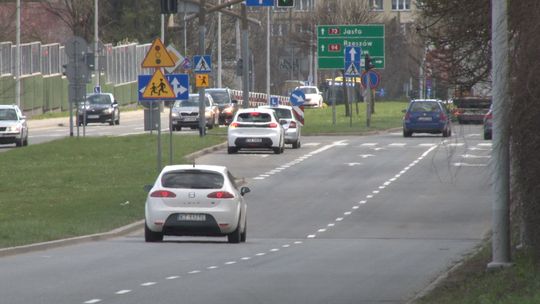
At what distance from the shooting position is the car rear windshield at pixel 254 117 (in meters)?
49.7

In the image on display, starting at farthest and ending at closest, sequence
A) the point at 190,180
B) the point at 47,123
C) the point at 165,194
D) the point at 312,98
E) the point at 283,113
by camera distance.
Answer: the point at 312,98 → the point at 47,123 → the point at 283,113 → the point at 190,180 → the point at 165,194

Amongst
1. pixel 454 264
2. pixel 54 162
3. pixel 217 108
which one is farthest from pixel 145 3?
pixel 454 264

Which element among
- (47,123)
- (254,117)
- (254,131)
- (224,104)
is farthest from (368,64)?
(254,131)

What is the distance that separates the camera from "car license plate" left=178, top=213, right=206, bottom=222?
25.7m

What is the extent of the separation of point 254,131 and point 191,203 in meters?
23.7

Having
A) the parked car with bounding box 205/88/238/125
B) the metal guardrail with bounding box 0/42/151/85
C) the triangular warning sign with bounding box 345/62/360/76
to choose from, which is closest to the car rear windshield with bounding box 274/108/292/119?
the triangular warning sign with bounding box 345/62/360/76

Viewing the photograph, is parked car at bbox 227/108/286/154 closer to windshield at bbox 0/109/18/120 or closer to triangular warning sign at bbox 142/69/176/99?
windshield at bbox 0/109/18/120

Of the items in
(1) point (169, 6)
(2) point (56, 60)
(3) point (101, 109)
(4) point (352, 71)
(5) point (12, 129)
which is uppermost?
(1) point (169, 6)

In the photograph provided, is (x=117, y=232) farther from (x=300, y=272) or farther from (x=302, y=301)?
(x=302, y=301)

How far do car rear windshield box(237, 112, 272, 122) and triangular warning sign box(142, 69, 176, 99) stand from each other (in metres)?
17.9

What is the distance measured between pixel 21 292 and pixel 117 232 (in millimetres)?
11547

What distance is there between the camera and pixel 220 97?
73188 millimetres

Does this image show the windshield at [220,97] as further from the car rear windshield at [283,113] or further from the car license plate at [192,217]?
the car license plate at [192,217]

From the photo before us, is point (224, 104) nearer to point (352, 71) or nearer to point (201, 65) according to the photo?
point (352, 71)
